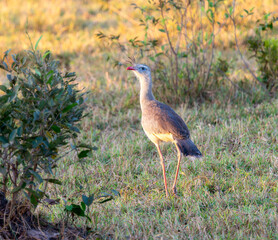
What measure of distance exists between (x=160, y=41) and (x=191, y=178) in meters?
4.18

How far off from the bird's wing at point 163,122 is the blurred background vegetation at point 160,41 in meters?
1.22

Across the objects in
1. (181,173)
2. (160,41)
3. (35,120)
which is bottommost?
(181,173)

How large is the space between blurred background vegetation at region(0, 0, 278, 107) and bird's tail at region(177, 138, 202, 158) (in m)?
1.50

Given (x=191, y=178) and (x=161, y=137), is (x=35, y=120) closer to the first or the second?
(x=161, y=137)

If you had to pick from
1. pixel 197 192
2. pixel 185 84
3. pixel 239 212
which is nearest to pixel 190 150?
pixel 197 192

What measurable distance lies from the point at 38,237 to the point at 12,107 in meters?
0.91

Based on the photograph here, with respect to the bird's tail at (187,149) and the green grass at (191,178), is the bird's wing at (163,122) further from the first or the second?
the green grass at (191,178)

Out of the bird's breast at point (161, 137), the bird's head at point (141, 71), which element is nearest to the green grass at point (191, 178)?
the bird's breast at point (161, 137)

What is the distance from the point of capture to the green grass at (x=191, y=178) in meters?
3.07

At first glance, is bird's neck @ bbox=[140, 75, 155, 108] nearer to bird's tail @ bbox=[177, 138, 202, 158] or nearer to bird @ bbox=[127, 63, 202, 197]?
bird @ bbox=[127, 63, 202, 197]

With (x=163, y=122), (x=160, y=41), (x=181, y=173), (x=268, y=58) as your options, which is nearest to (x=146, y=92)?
(x=163, y=122)

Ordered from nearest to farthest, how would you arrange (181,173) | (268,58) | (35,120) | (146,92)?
(35,120) → (181,173) → (146,92) → (268,58)

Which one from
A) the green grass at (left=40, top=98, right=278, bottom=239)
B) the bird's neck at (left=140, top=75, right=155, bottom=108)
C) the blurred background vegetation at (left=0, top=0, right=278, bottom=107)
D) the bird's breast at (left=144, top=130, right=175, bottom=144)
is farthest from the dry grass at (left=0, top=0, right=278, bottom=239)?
the bird's neck at (left=140, top=75, right=155, bottom=108)

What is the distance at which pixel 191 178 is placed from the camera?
4.02m
